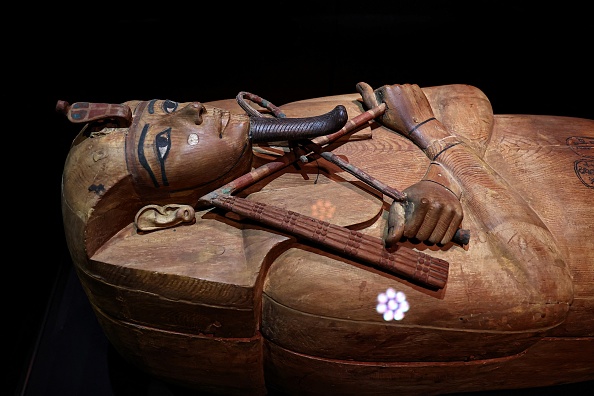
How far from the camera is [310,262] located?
189 centimetres

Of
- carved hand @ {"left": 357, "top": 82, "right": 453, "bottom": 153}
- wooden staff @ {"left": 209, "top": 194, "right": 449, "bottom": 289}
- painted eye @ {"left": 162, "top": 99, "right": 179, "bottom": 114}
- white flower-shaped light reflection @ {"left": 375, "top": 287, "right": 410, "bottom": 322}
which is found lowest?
white flower-shaped light reflection @ {"left": 375, "top": 287, "right": 410, "bottom": 322}

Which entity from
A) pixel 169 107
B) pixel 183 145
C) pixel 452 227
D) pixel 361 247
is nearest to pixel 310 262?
pixel 361 247

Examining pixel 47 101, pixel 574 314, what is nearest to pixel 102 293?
pixel 47 101

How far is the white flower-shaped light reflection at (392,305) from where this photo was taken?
1832mm

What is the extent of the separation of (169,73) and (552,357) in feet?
9.86

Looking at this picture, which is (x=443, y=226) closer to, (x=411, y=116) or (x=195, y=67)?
(x=411, y=116)

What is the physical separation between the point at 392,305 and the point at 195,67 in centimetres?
254

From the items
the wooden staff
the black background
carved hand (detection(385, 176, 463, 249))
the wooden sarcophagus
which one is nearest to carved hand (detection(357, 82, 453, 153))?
the wooden sarcophagus

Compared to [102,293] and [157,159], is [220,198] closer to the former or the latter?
[157,159]

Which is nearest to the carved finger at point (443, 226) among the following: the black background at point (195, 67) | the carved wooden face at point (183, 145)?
the carved wooden face at point (183, 145)

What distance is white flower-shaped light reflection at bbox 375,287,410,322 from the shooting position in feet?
6.01

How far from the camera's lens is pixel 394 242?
189 cm

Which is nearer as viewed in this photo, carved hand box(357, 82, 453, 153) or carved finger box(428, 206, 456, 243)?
carved finger box(428, 206, 456, 243)

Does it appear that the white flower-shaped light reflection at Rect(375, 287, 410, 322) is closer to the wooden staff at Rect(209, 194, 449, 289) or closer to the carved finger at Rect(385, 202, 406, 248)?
the wooden staff at Rect(209, 194, 449, 289)
